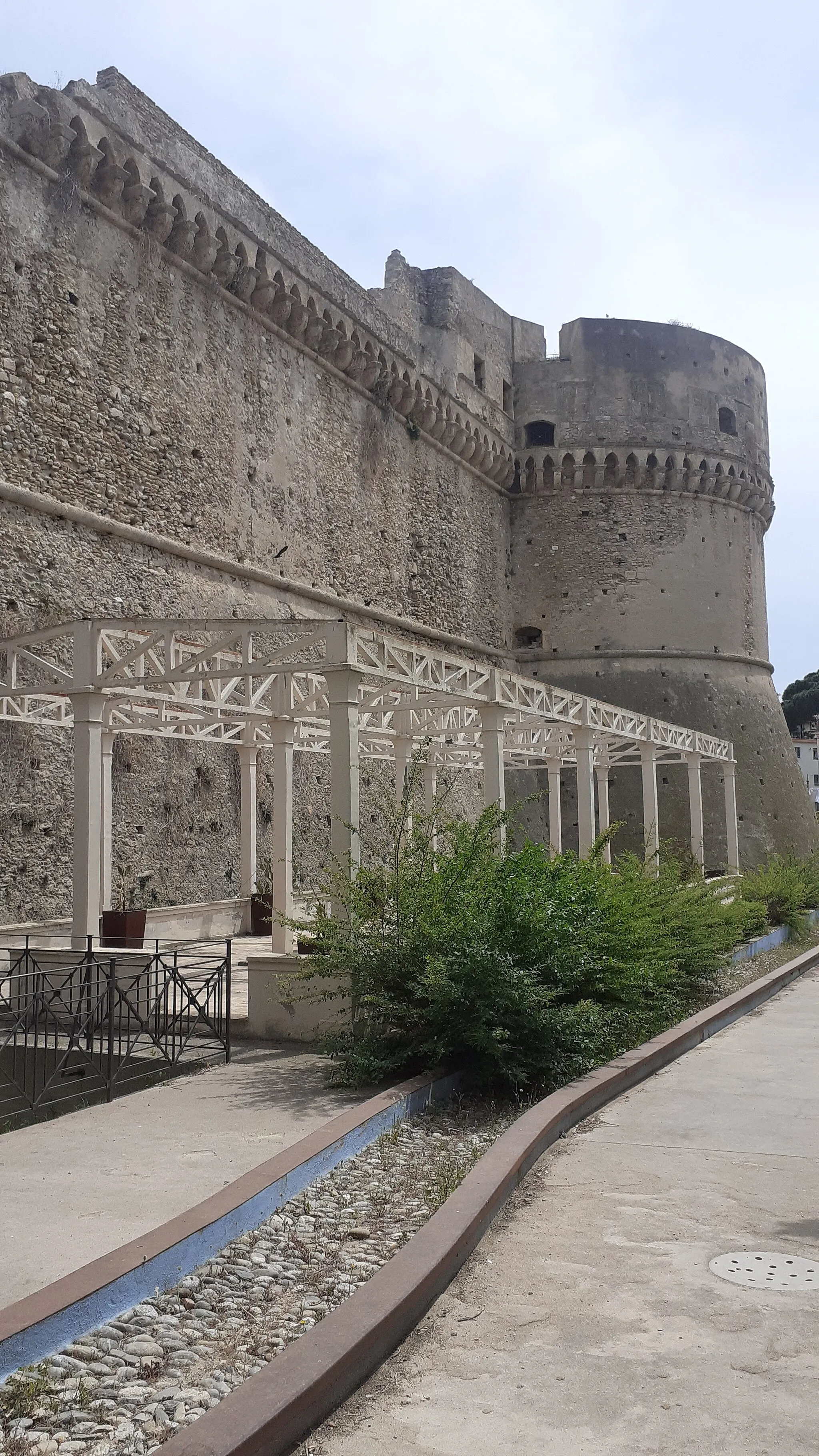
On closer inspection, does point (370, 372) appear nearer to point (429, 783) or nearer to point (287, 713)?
point (429, 783)

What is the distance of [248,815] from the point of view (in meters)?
16.0

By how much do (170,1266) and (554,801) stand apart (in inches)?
723

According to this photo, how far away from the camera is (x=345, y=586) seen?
21.5 m

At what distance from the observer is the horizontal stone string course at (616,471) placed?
97.0 ft

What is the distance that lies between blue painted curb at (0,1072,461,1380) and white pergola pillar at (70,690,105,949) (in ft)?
14.7

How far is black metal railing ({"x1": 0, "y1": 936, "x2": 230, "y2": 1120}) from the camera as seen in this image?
6.98 m

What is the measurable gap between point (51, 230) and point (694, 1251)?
49.2 feet

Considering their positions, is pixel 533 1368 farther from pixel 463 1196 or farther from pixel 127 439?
pixel 127 439

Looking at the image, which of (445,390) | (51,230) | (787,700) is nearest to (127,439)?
(51,230)

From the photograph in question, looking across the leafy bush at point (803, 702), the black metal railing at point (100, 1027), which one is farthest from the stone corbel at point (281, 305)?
the leafy bush at point (803, 702)

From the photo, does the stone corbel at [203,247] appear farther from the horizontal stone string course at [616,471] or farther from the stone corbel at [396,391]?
the horizontal stone string course at [616,471]

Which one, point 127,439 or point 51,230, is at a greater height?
point 51,230

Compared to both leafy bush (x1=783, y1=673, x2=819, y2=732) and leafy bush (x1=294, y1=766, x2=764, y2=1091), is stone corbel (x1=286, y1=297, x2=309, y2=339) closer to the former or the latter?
leafy bush (x1=294, y1=766, x2=764, y2=1091)

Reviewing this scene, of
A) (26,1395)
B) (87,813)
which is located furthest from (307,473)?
(26,1395)
